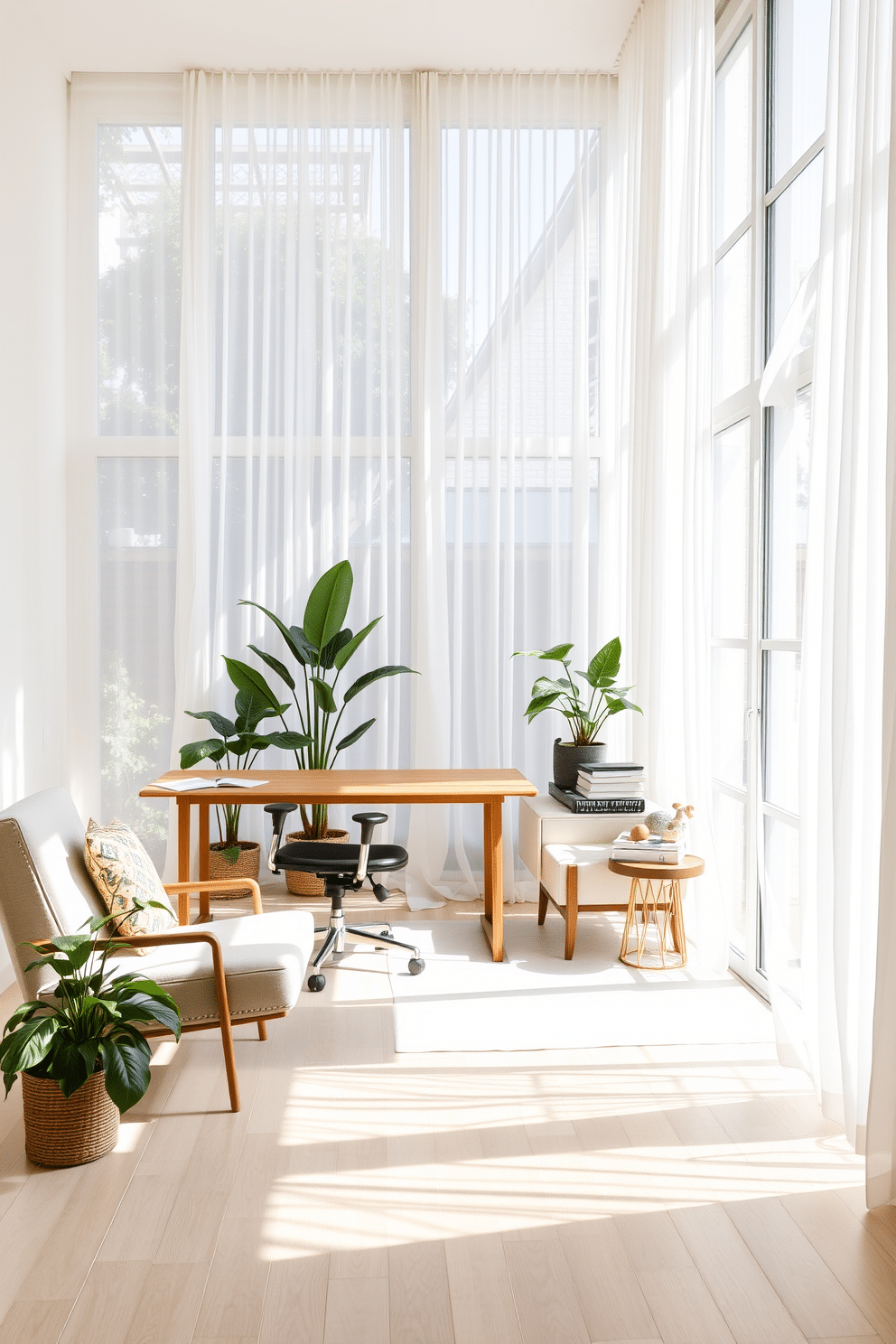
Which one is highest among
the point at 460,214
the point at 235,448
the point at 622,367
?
the point at 460,214

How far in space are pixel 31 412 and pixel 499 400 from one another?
2190 mm

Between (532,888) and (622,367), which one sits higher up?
(622,367)

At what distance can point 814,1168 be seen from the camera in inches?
97.0

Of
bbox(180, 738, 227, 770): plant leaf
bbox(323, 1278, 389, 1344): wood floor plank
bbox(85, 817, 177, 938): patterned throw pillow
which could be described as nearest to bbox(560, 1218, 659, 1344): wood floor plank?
bbox(323, 1278, 389, 1344): wood floor plank

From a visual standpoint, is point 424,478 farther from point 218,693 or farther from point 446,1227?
point 446,1227

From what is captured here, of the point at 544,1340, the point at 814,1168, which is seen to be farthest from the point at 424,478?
the point at 544,1340

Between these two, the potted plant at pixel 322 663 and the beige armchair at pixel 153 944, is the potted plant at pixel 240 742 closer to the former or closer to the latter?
the potted plant at pixel 322 663

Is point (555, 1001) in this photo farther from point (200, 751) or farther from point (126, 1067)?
point (200, 751)

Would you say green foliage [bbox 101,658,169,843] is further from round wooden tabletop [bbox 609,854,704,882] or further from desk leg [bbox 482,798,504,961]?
round wooden tabletop [bbox 609,854,704,882]

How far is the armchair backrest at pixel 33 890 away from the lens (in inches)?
105

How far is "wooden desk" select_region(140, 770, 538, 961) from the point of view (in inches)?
155

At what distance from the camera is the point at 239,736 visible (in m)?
4.87

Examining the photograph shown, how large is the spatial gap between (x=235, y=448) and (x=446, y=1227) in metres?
3.91

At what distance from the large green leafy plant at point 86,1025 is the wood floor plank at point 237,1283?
378 mm
